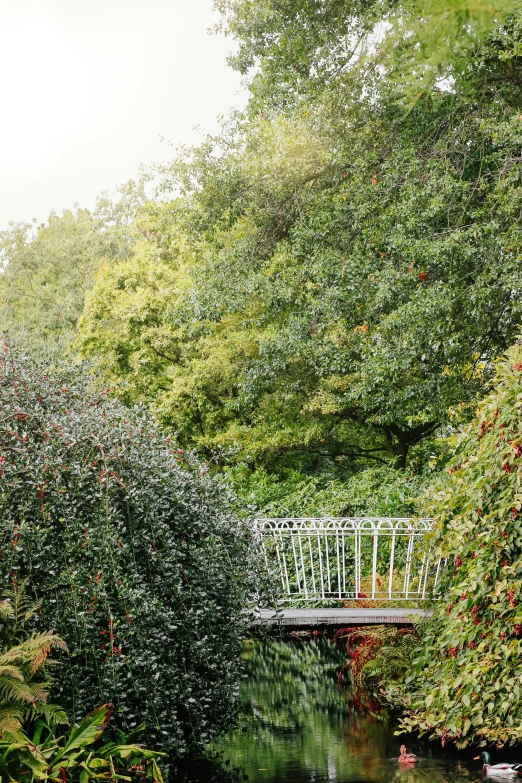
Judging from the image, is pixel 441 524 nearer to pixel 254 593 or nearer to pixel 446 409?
pixel 254 593

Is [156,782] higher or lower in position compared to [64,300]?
lower

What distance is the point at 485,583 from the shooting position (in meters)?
5.71

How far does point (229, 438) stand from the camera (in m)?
16.2

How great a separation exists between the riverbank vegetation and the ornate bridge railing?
0.58m

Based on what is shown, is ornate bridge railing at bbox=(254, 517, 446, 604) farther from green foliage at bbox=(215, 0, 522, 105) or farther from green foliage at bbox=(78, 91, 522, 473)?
green foliage at bbox=(215, 0, 522, 105)

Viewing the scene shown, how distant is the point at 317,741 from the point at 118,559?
307cm

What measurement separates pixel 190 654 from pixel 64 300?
82.6 ft

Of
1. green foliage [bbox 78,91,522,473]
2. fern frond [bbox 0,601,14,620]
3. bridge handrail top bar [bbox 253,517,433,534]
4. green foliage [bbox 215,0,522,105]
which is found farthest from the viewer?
green foliage [bbox 215,0,522,105]

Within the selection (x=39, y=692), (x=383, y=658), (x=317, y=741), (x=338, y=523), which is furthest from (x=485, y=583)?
(x=338, y=523)

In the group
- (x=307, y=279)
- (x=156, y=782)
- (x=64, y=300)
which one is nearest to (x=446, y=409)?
(x=307, y=279)

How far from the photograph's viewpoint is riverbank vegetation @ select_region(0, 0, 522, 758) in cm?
463

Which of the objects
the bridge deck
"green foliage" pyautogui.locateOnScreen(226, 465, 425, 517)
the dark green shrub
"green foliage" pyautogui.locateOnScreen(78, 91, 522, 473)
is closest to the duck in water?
the dark green shrub

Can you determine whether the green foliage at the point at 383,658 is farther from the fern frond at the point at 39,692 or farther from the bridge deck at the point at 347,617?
the fern frond at the point at 39,692

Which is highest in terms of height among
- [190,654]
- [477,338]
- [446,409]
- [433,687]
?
[477,338]
